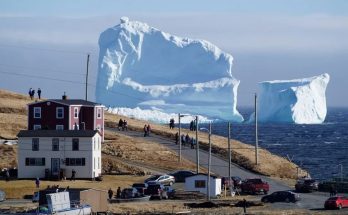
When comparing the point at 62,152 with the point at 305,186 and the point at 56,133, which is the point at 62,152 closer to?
the point at 56,133

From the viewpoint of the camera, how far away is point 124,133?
3816 inches

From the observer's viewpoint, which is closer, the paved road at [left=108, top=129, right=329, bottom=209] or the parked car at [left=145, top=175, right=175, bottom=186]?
the paved road at [left=108, top=129, right=329, bottom=209]

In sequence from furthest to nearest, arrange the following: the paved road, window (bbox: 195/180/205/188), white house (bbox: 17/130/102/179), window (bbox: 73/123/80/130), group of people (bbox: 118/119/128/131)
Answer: group of people (bbox: 118/119/128/131), window (bbox: 73/123/80/130), white house (bbox: 17/130/102/179), window (bbox: 195/180/205/188), the paved road

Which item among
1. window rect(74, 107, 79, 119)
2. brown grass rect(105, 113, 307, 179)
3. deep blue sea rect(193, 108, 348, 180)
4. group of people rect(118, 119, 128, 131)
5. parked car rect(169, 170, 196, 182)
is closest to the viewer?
parked car rect(169, 170, 196, 182)

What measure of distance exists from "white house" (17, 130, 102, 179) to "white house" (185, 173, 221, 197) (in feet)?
29.9

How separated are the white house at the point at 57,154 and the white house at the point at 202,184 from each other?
9.11 metres

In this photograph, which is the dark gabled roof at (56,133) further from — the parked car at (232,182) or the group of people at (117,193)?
the parked car at (232,182)

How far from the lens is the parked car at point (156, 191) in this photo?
218 feet

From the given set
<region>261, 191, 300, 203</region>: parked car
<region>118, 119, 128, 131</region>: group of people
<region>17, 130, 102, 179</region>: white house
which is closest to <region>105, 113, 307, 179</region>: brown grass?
<region>118, 119, 128, 131</region>: group of people

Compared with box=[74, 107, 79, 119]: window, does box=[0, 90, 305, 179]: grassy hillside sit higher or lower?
lower

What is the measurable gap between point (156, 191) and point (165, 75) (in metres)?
115

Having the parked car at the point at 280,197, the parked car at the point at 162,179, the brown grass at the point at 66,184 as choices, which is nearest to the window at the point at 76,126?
the brown grass at the point at 66,184

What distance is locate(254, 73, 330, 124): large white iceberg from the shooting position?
17075 cm

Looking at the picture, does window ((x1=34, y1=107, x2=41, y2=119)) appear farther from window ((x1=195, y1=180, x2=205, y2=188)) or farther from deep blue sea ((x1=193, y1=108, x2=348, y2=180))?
deep blue sea ((x1=193, y1=108, x2=348, y2=180))
